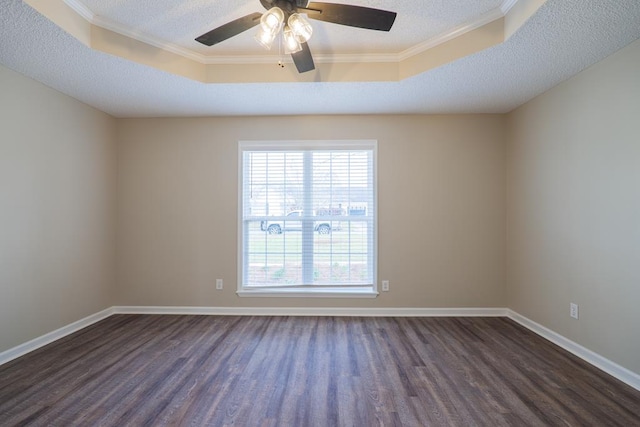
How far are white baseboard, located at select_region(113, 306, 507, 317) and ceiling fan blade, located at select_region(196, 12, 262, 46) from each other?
2.91m

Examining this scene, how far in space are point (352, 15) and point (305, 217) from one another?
2.44 m

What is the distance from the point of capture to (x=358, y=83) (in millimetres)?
2824

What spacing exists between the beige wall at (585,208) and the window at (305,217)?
1.72 metres

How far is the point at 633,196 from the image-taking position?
2164 mm

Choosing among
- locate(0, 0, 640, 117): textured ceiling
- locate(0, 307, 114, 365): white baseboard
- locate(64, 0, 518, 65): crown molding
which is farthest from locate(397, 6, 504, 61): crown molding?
locate(0, 307, 114, 365): white baseboard

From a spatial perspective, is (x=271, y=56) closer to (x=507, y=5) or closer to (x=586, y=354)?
(x=507, y=5)

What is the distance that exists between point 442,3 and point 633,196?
195 centimetres

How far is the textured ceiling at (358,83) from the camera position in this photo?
1.95m

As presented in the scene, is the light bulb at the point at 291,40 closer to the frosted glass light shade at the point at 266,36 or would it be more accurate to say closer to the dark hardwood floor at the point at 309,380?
the frosted glass light shade at the point at 266,36

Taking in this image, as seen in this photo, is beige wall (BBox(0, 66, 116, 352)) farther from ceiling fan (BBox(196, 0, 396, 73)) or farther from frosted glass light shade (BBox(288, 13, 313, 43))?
frosted glass light shade (BBox(288, 13, 313, 43))

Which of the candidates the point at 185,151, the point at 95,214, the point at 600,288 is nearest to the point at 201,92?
the point at 185,151

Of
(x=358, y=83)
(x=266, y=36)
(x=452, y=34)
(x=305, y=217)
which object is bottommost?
(x=305, y=217)

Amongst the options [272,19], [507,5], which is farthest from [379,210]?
[272,19]

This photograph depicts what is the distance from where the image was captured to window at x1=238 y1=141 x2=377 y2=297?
3.73 m
